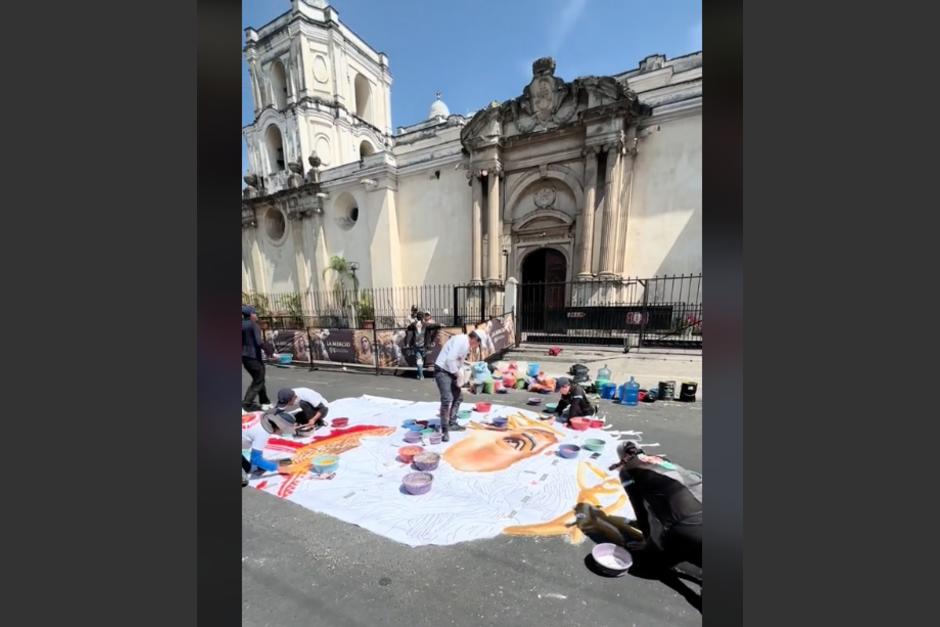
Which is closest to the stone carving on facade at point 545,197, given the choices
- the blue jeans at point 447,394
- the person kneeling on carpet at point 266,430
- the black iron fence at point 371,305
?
the black iron fence at point 371,305

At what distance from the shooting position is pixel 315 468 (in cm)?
368

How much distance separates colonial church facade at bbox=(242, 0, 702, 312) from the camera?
40.7ft

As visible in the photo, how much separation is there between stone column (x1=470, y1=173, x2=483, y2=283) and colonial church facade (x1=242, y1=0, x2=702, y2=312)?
7cm

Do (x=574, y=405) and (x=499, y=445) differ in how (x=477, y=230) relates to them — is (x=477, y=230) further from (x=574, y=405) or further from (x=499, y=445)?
(x=499, y=445)

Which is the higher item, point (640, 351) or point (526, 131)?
point (526, 131)

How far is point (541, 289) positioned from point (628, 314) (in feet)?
15.5

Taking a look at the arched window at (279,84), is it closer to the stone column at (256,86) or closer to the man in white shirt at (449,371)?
the stone column at (256,86)

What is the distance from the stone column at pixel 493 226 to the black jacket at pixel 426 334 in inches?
258

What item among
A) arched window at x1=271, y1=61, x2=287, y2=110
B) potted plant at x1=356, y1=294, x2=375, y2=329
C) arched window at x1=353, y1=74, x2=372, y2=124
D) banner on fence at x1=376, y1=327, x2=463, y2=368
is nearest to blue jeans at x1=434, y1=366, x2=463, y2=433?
banner on fence at x1=376, y1=327, x2=463, y2=368

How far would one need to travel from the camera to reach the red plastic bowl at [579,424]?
4.73 meters

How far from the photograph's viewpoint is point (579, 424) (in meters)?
4.76
